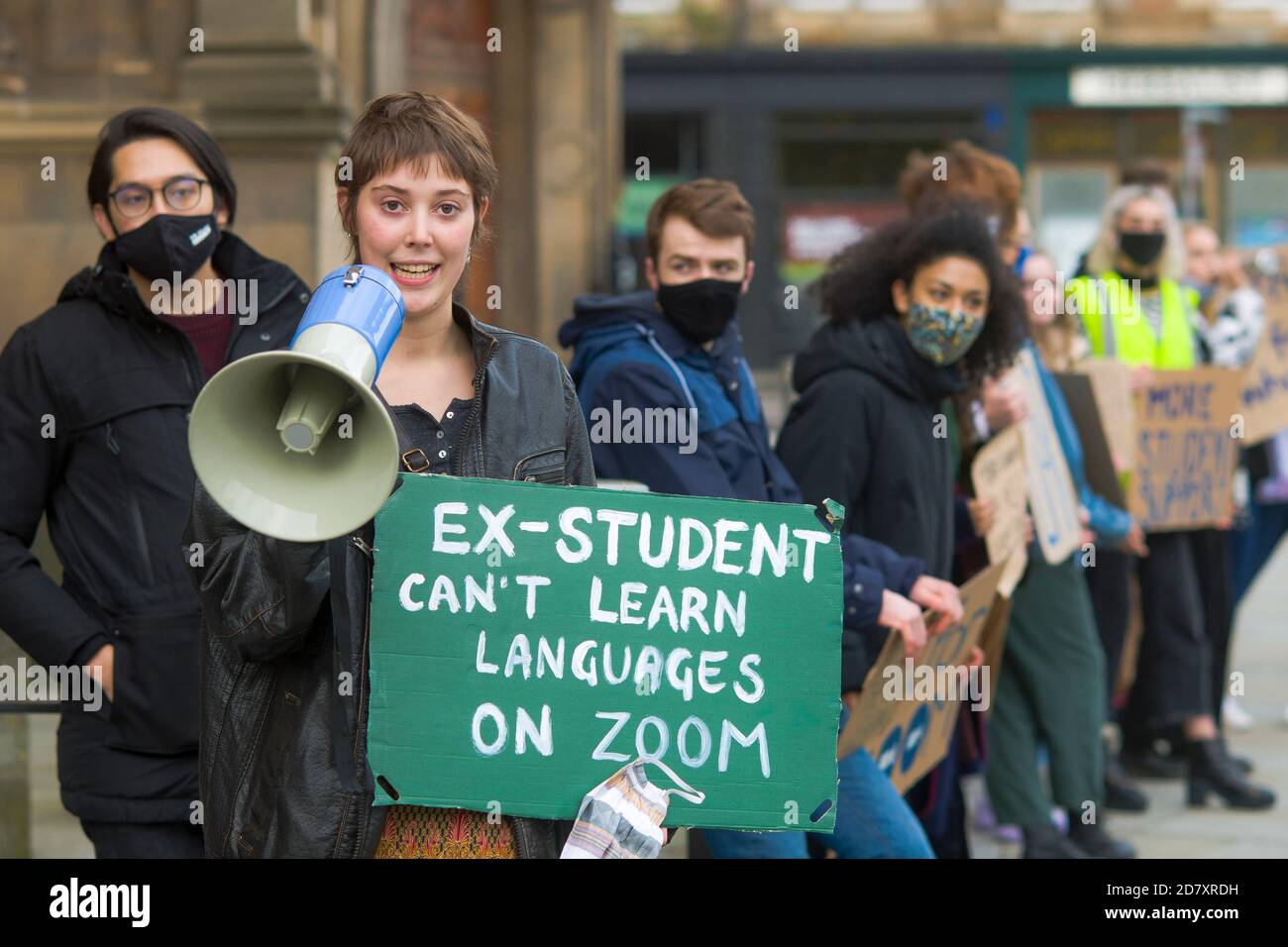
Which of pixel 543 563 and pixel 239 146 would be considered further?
pixel 239 146

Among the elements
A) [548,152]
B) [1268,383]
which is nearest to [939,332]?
[1268,383]

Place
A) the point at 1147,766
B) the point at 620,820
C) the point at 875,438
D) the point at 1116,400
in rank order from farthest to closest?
the point at 1147,766
the point at 1116,400
the point at 875,438
the point at 620,820

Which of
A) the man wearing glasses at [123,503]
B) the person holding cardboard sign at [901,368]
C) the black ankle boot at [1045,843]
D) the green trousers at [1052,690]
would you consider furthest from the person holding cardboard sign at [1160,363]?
the man wearing glasses at [123,503]

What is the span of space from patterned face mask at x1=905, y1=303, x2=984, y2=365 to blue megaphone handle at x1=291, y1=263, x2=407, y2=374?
9.63ft

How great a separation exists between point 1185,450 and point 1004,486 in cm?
255

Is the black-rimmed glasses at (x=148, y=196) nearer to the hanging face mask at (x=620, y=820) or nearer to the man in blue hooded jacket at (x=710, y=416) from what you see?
the man in blue hooded jacket at (x=710, y=416)

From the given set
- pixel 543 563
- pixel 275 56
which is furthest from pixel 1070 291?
pixel 543 563

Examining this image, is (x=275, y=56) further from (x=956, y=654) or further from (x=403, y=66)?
(x=956, y=654)

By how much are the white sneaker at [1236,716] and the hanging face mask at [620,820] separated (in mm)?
6925

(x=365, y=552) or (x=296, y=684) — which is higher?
(x=365, y=552)

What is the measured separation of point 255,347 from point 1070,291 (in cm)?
422

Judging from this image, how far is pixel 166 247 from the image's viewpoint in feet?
13.6
